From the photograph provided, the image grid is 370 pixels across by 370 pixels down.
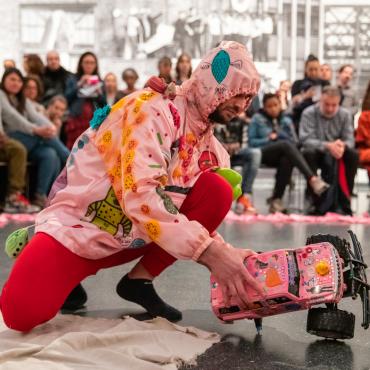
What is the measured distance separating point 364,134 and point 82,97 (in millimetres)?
2265

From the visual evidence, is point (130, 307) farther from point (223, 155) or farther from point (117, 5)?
point (117, 5)

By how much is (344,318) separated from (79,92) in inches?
186

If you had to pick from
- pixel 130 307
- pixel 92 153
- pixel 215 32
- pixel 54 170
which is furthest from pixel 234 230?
pixel 215 32

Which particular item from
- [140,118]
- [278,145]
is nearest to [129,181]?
[140,118]

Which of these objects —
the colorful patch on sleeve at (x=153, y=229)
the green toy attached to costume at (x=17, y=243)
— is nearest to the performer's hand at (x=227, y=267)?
the colorful patch on sleeve at (x=153, y=229)

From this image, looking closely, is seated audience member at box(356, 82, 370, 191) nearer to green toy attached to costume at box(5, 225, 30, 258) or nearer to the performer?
the performer

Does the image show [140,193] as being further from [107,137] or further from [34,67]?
[34,67]

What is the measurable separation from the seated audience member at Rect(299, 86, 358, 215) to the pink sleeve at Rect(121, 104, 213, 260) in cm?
385

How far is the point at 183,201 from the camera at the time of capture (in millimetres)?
2023

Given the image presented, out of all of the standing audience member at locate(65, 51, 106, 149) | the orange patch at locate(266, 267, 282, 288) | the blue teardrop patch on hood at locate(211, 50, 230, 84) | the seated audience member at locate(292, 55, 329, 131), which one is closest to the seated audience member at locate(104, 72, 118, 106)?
the standing audience member at locate(65, 51, 106, 149)

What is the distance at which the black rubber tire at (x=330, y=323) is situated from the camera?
187cm

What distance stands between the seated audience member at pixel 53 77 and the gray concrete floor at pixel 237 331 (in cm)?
339

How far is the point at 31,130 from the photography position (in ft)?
18.4

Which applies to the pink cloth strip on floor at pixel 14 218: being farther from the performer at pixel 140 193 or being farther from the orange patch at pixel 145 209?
the orange patch at pixel 145 209
